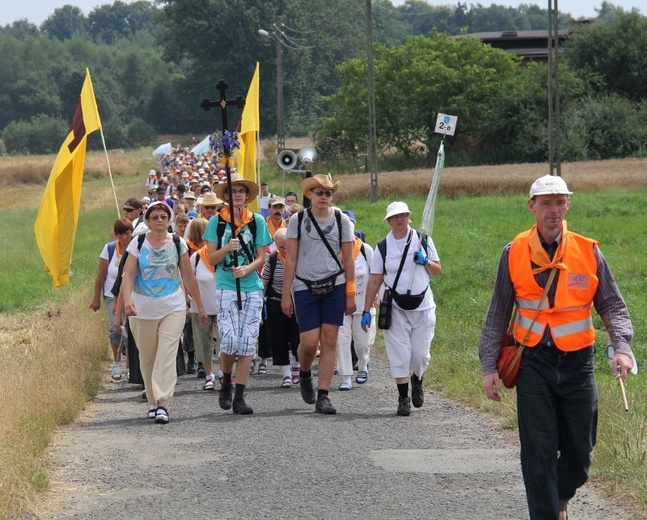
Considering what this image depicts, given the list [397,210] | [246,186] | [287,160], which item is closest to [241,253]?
[246,186]

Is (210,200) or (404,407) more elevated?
(210,200)

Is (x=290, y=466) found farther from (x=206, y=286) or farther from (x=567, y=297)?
(x=206, y=286)

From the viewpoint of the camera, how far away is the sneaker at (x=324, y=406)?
380 inches

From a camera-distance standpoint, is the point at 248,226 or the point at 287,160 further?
the point at 287,160

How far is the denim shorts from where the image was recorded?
958 cm

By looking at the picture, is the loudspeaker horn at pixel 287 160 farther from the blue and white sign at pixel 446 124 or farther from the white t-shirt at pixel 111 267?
the blue and white sign at pixel 446 124

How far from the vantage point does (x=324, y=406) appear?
381 inches

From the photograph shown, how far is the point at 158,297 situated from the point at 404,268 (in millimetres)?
2004

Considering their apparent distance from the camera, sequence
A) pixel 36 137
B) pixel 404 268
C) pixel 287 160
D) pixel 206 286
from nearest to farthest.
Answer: pixel 404 268
pixel 206 286
pixel 287 160
pixel 36 137

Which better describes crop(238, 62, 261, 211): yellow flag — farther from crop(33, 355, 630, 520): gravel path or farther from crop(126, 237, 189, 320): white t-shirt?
crop(126, 237, 189, 320): white t-shirt

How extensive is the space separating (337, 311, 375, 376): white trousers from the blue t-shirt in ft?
5.17

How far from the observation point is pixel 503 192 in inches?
1559

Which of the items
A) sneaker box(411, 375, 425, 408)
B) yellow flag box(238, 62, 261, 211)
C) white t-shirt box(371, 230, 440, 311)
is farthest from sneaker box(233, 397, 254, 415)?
yellow flag box(238, 62, 261, 211)

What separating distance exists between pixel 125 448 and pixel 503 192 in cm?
3220
